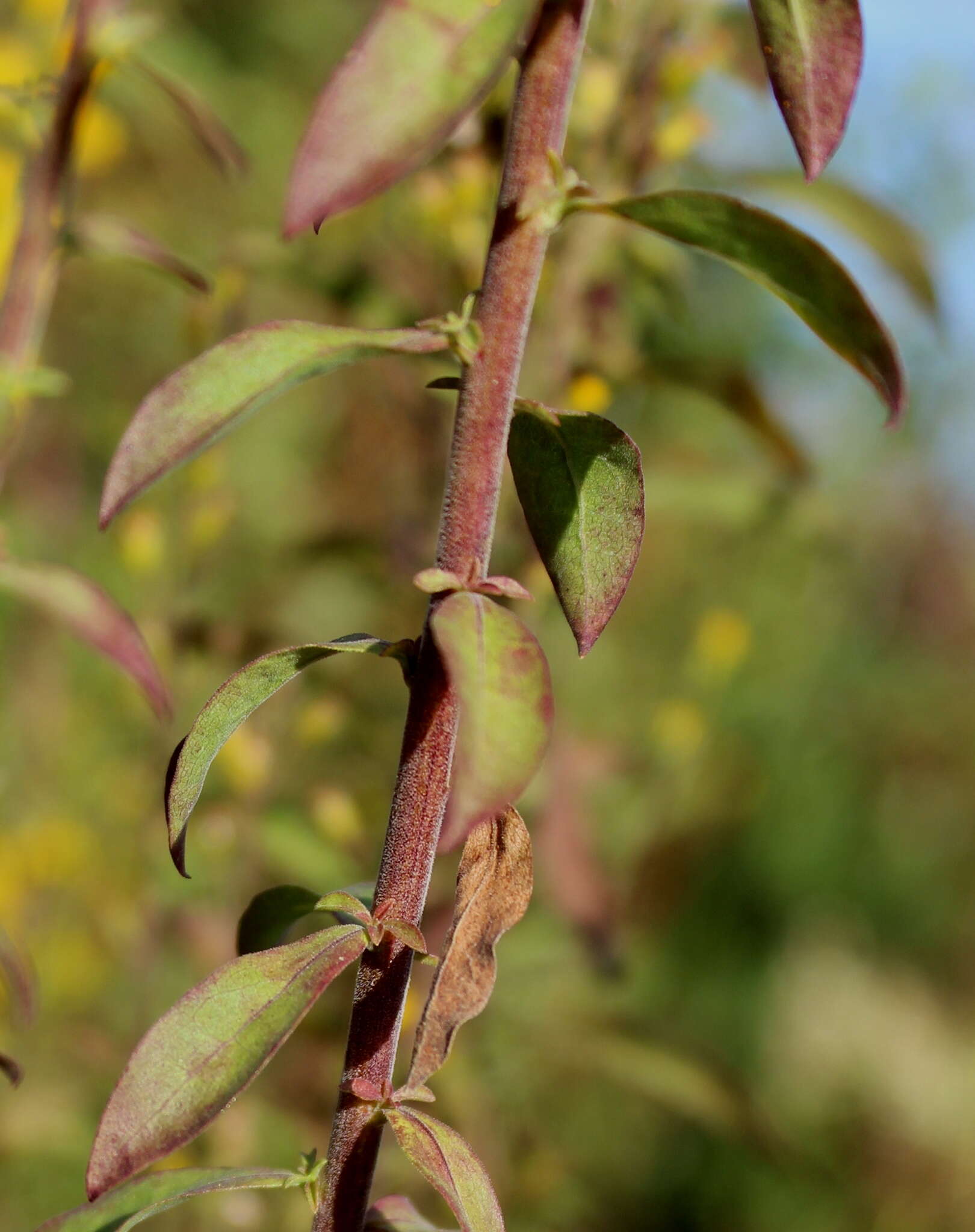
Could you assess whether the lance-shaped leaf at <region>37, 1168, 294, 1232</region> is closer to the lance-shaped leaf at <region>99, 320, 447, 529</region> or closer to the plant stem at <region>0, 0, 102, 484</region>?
the lance-shaped leaf at <region>99, 320, 447, 529</region>

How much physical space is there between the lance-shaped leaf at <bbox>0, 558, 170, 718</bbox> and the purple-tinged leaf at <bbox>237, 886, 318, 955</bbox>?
0.40 ft

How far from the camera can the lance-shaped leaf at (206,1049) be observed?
11.0 inches

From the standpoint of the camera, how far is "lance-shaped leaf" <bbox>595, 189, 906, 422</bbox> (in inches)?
10.9

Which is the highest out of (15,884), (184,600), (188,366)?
(184,600)

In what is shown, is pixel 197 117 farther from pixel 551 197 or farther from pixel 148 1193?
pixel 148 1193

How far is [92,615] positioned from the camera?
0.49 m

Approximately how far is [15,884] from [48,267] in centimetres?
90

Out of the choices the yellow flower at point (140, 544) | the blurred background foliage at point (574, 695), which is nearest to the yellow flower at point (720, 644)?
the blurred background foliage at point (574, 695)

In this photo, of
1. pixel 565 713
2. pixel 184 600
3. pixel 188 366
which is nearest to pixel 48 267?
pixel 188 366

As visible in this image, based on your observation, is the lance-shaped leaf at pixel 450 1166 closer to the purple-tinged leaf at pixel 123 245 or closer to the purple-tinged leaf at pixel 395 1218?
the purple-tinged leaf at pixel 395 1218

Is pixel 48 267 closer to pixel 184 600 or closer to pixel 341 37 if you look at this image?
pixel 184 600

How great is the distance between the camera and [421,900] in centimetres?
33

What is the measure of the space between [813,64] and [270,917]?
0.29 meters

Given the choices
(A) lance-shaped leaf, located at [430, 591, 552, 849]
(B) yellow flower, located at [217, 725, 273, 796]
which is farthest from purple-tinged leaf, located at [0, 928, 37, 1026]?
(B) yellow flower, located at [217, 725, 273, 796]
